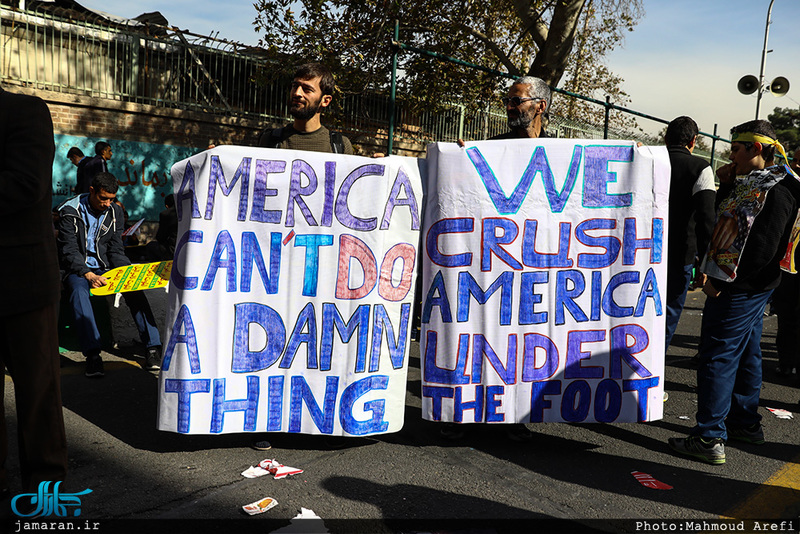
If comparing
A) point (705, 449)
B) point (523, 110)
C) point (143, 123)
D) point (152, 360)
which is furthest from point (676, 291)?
point (143, 123)

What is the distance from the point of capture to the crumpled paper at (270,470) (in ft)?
10.7

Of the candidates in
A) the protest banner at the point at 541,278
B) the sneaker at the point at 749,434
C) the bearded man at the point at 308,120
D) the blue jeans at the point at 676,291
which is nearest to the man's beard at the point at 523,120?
the protest banner at the point at 541,278

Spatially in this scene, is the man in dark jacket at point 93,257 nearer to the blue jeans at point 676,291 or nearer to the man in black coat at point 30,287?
the man in black coat at point 30,287

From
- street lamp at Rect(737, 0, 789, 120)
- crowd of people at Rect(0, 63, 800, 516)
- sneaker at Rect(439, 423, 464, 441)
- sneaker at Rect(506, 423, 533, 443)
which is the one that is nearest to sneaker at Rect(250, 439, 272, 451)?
crowd of people at Rect(0, 63, 800, 516)

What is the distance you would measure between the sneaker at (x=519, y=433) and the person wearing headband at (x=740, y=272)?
2.66 feet

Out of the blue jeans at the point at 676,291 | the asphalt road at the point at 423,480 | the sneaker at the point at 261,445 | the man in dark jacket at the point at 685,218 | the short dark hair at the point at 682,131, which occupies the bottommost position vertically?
the asphalt road at the point at 423,480

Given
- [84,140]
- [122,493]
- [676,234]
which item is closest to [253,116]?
[84,140]

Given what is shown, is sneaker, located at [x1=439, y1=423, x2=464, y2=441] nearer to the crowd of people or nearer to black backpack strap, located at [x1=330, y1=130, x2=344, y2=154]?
the crowd of people

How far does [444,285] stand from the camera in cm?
369

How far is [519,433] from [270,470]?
1.47 meters

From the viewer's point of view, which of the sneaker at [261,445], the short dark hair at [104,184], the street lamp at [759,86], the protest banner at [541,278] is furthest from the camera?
the street lamp at [759,86]

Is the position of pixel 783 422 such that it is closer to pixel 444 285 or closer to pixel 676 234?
pixel 676 234

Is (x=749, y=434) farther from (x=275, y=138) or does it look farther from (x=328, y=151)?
(x=275, y=138)

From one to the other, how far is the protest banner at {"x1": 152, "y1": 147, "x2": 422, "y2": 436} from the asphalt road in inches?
9.3
